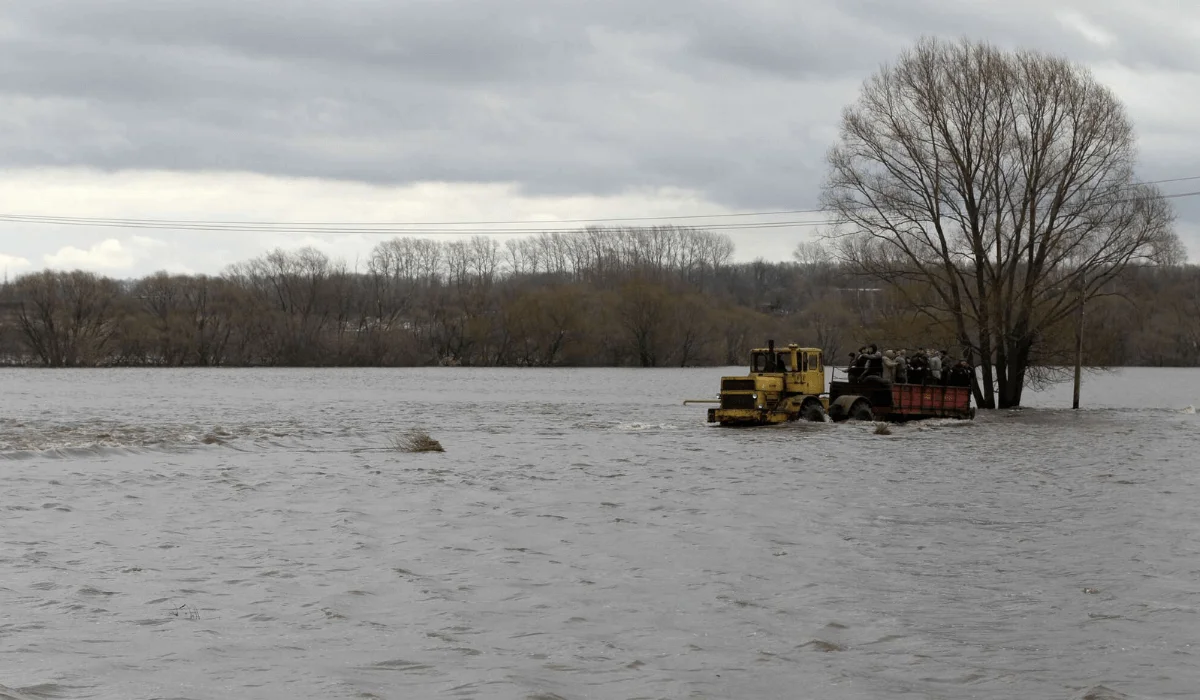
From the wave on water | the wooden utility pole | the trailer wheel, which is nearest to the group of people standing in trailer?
the trailer wheel

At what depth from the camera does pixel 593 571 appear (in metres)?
14.8

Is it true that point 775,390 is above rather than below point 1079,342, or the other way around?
below

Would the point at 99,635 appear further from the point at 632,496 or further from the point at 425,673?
the point at 632,496

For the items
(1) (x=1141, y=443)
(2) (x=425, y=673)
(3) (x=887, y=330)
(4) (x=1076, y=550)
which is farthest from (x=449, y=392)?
(2) (x=425, y=673)

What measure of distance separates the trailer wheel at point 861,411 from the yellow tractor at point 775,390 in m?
1.61

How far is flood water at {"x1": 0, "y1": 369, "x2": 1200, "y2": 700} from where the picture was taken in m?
10.2

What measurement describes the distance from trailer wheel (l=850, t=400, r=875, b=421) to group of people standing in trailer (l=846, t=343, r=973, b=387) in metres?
1.24

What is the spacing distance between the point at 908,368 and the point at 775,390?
9241mm

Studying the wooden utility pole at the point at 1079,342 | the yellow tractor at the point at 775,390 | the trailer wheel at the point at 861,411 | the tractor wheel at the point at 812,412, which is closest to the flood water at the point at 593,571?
the yellow tractor at the point at 775,390

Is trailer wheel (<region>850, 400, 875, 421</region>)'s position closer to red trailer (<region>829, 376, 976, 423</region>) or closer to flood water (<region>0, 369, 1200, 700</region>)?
red trailer (<region>829, 376, 976, 423</region>)

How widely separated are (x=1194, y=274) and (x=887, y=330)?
136 m

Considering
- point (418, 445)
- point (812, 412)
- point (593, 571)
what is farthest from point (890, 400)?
point (593, 571)

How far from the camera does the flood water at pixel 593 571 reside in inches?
401

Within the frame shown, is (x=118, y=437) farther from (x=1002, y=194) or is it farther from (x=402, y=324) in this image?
(x=402, y=324)
